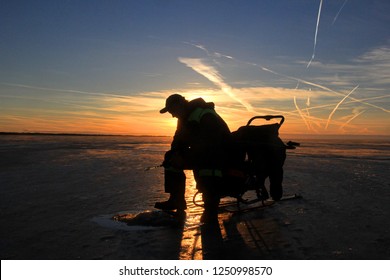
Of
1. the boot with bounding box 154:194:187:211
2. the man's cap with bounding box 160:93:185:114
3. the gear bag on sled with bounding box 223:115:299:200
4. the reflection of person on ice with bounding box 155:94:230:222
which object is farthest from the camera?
the boot with bounding box 154:194:187:211

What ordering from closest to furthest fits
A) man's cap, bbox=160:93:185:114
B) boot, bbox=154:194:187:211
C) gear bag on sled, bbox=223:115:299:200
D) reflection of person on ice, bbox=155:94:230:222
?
reflection of person on ice, bbox=155:94:230:222 → gear bag on sled, bbox=223:115:299:200 → man's cap, bbox=160:93:185:114 → boot, bbox=154:194:187:211

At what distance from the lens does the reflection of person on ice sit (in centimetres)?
476

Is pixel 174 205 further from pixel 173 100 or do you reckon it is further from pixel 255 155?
pixel 173 100

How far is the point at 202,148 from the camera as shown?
15.8 feet

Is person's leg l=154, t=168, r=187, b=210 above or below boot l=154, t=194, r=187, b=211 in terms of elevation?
above

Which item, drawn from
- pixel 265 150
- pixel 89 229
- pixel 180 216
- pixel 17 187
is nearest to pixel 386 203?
pixel 265 150

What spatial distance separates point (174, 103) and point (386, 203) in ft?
14.2

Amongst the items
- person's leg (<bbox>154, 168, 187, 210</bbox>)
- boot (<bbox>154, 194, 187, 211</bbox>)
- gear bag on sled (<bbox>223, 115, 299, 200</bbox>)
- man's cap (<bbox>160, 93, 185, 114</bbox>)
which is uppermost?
man's cap (<bbox>160, 93, 185, 114</bbox>)

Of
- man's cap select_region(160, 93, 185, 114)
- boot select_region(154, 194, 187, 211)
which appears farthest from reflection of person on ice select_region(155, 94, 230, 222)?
boot select_region(154, 194, 187, 211)

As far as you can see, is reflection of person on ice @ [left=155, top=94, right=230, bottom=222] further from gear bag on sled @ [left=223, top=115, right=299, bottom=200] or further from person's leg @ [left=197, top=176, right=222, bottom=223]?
gear bag on sled @ [left=223, top=115, right=299, bottom=200]

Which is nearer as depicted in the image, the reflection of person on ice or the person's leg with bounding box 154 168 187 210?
the reflection of person on ice

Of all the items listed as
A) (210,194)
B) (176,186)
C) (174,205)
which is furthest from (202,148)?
(174,205)
